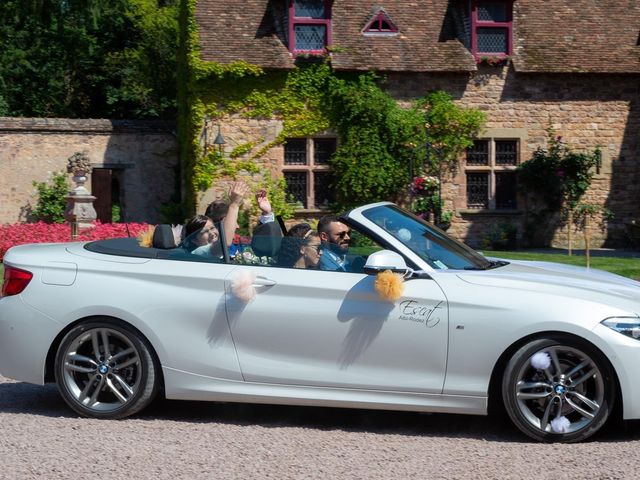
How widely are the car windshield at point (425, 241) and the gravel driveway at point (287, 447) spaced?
1.01 metres

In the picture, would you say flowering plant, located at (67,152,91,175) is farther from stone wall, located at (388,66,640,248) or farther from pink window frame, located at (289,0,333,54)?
stone wall, located at (388,66,640,248)

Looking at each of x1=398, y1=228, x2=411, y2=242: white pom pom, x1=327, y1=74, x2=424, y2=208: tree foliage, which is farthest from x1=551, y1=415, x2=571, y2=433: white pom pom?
x1=327, y1=74, x2=424, y2=208: tree foliage

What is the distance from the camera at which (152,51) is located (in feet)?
Result: 122

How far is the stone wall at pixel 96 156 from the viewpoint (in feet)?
90.3

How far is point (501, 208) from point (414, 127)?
297cm

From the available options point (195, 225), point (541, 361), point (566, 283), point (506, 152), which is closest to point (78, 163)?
point (506, 152)

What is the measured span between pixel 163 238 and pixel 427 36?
18.9 metres

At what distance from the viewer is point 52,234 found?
20.8m

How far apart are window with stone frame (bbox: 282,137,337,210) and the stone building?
0.03 meters

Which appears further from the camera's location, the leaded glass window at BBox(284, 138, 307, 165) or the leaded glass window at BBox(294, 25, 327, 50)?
the leaded glass window at BBox(284, 138, 307, 165)

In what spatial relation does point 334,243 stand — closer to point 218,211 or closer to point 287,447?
point 218,211

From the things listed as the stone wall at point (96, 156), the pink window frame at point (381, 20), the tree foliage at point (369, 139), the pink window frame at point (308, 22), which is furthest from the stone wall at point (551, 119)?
the stone wall at point (96, 156)

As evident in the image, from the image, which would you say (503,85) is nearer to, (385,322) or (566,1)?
(566,1)

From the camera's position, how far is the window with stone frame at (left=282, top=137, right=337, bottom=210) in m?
24.8
